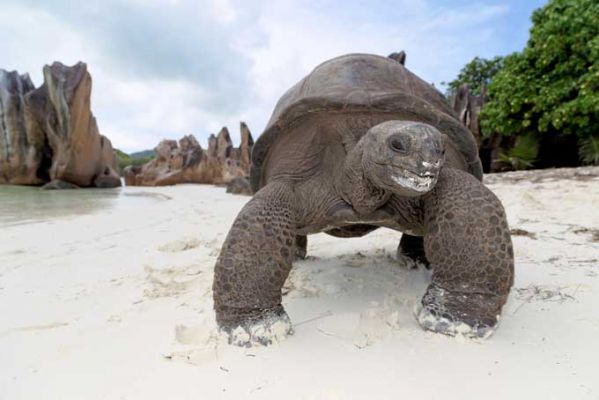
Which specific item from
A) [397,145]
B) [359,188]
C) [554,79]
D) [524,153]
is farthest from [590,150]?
[397,145]

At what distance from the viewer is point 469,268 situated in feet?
5.80

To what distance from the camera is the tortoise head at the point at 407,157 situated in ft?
5.29

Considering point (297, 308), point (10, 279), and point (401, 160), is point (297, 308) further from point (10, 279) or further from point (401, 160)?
point (10, 279)

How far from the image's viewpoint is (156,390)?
1.38 meters

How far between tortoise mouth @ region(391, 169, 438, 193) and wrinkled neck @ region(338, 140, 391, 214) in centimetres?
27

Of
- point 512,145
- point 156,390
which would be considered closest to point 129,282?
point 156,390

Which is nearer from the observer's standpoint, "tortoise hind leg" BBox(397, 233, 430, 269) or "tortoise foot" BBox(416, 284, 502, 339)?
"tortoise foot" BBox(416, 284, 502, 339)

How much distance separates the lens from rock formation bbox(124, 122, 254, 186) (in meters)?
24.7

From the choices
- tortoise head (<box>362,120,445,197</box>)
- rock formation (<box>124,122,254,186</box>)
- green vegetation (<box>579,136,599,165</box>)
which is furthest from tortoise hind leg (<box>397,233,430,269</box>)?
rock formation (<box>124,122,254,186</box>)

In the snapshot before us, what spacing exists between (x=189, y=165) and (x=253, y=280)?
81.1 ft

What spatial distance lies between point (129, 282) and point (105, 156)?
22885 millimetres

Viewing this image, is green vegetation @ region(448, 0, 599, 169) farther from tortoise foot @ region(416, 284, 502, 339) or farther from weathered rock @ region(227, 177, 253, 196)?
tortoise foot @ region(416, 284, 502, 339)

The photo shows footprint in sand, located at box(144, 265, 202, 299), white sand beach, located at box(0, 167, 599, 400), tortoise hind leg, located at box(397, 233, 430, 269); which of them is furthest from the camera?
tortoise hind leg, located at box(397, 233, 430, 269)

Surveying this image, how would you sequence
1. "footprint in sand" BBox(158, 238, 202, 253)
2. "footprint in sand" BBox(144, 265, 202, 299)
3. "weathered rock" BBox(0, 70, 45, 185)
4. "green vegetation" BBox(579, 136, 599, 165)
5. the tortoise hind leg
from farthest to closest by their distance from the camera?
1. "weathered rock" BBox(0, 70, 45, 185)
2. "green vegetation" BBox(579, 136, 599, 165)
3. "footprint in sand" BBox(158, 238, 202, 253)
4. the tortoise hind leg
5. "footprint in sand" BBox(144, 265, 202, 299)
